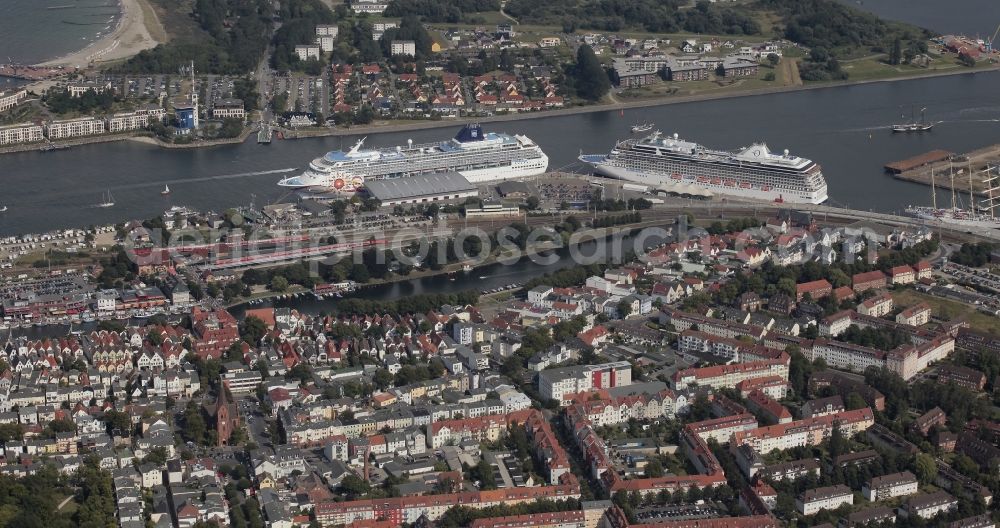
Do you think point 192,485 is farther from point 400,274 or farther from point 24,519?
point 400,274

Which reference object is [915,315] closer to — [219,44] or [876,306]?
[876,306]

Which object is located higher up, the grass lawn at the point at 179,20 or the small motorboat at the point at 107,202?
the grass lawn at the point at 179,20

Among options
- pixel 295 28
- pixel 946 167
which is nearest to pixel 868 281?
pixel 946 167

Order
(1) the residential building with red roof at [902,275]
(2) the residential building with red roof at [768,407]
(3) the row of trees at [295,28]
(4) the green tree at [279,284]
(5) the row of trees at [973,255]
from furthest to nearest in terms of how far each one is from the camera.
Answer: (3) the row of trees at [295,28] → (5) the row of trees at [973,255] → (4) the green tree at [279,284] → (1) the residential building with red roof at [902,275] → (2) the residential building with red roof at [768,407]

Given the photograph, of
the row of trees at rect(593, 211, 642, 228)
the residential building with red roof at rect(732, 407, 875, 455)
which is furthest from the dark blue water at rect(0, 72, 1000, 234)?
the residential building with red roof at rect(732, 407, 875, 455)

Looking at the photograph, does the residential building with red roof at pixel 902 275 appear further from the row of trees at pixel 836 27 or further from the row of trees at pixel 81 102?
the row of trees at pixel 836 27

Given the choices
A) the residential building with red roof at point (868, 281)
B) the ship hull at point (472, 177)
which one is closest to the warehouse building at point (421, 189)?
the ship hull at point (472, 177)

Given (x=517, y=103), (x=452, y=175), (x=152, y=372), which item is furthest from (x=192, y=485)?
(x=517, y=103)

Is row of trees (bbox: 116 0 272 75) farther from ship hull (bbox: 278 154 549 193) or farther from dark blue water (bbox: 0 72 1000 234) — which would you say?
ship hull (bbox: 278 154 549 193)
